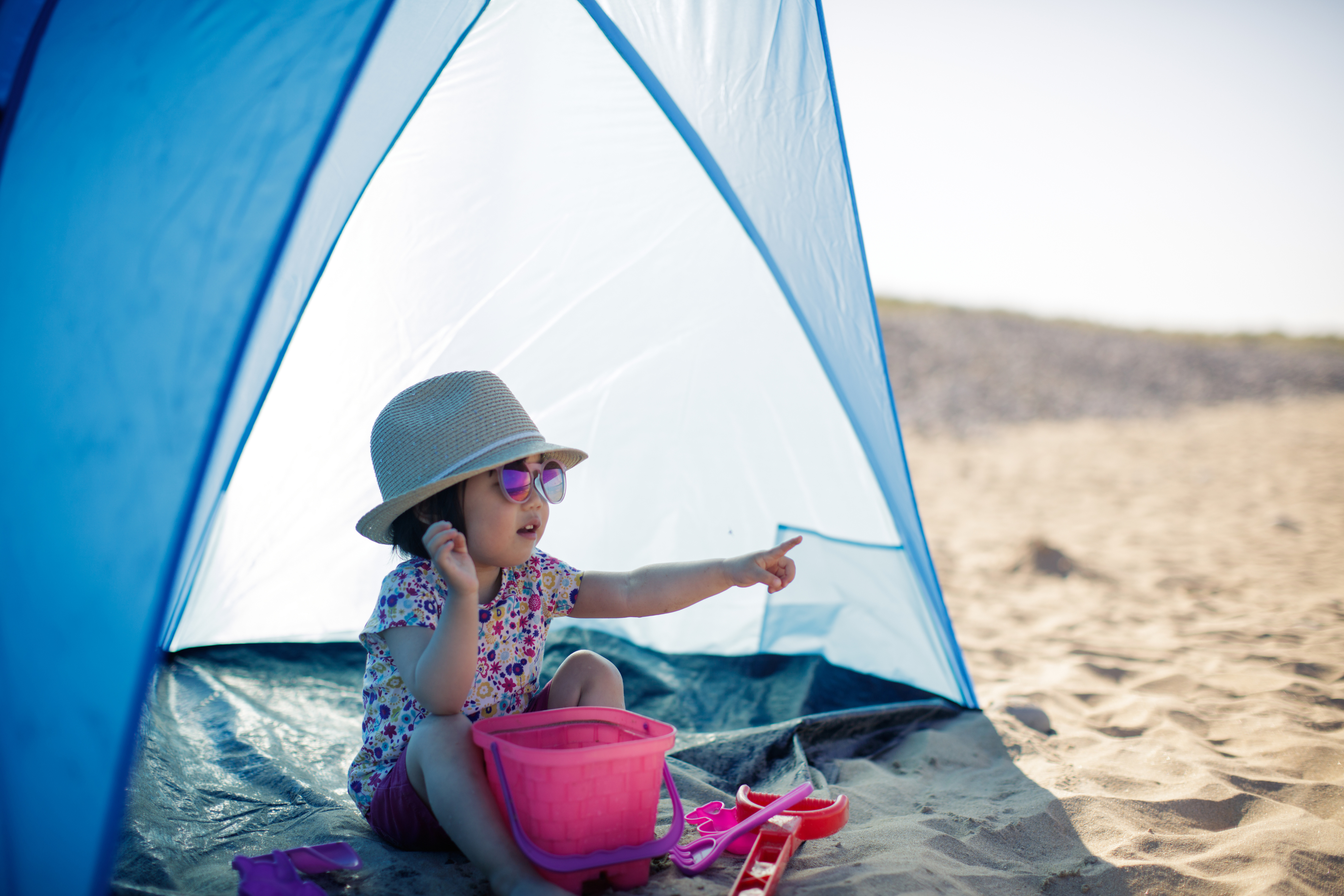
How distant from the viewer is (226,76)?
1077 millimetres

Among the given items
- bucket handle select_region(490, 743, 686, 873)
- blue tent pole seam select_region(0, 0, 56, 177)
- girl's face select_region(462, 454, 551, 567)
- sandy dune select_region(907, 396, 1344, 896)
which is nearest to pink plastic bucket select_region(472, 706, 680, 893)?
bucket handle select_region(490, 743, 686, 873)

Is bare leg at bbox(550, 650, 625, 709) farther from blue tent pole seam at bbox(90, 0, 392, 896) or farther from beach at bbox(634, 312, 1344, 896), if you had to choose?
blue tent pole seam at bbox(90, 0, 392, 896)

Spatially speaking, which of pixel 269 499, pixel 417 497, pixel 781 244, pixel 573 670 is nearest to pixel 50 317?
pixel 417 497

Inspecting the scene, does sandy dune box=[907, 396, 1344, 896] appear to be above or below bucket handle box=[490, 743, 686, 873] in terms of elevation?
below

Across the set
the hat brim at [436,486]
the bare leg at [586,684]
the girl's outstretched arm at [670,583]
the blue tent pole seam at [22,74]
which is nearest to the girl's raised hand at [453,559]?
the hat brim at [436,486]

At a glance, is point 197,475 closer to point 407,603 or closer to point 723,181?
point 407,603

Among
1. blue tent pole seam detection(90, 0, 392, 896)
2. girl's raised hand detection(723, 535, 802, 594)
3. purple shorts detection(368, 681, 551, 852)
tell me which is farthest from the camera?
girl's raised hand detection(723, 535, 802, 594)

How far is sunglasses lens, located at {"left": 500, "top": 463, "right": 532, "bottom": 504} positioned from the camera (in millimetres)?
1310

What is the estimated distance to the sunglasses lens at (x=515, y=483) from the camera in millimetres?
1310

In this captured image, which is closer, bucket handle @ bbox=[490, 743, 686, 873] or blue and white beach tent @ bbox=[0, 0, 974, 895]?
blue and white beach tent @ bbox=[0, 0, 974, 895]

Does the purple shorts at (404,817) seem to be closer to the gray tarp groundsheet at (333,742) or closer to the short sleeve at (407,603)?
the gray tarp groundsheet at (333,742)

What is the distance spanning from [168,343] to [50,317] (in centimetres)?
13

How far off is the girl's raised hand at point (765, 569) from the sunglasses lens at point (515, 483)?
1.30 ft

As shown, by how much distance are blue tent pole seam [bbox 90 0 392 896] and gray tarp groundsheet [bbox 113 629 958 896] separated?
1.23 feet
